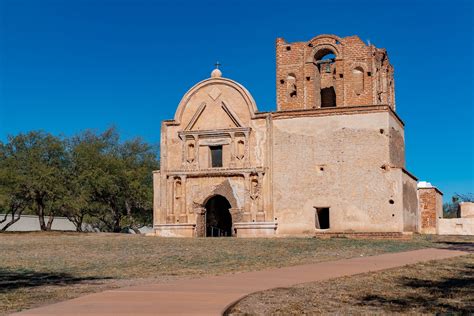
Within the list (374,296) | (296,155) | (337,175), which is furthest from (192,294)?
(296,155)

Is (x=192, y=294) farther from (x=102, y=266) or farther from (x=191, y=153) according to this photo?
(x=191, y=153)

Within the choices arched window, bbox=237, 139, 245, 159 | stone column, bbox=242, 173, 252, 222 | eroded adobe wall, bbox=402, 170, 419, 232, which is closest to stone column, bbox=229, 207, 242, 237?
stone column, bbox=242, 173, 252, 222

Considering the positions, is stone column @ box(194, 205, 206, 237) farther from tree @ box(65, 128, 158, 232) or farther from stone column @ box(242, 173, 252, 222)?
tree @ box(65, 128, 158, 232)

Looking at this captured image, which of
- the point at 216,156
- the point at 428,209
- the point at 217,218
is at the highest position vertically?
the point at 216,156

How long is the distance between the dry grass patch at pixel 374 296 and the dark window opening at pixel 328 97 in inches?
902

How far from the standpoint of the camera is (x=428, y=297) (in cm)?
845

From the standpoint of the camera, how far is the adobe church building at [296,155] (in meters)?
28.8

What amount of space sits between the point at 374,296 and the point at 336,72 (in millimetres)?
23508

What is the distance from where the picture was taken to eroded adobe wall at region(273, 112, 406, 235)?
2845cm

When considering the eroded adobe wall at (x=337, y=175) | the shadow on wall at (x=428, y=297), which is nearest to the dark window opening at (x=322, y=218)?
the eroded adobe wall at (x=337, y=175)

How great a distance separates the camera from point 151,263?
14.2 m

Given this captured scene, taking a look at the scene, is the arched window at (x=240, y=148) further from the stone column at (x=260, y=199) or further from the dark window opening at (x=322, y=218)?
the dark window opening at (x=322, y=218)

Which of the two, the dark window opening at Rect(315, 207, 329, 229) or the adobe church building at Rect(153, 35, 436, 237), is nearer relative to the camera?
the adobe church building at Rect(153, 35, 436, 237)

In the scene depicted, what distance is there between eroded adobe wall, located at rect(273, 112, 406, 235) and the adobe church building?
0.05 metres
